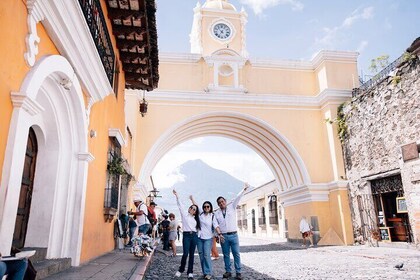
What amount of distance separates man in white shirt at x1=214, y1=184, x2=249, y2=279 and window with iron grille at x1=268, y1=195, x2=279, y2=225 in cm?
1827

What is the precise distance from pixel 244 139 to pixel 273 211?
821cm

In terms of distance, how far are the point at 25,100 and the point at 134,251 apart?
14.3 ft

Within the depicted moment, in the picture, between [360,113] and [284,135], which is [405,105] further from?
[284,135]

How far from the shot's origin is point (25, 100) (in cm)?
333

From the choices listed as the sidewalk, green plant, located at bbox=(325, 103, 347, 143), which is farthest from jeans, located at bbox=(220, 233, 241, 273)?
green plant, located at bbox=(325, 103, 347, 143)

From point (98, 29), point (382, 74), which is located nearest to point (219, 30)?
point (382, 74)

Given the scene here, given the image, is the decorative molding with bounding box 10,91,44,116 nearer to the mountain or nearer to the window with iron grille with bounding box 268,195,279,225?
the window with iron grille with bounding box 268,195,279,225

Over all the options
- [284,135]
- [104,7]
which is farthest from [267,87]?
[104,7]

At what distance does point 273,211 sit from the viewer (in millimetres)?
24547

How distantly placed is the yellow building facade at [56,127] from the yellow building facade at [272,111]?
27.5ft

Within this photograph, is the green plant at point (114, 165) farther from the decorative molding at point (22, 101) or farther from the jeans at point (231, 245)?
the decorative molding at point (22, 101)

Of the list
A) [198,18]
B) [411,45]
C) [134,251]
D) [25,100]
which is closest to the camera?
[25,100]

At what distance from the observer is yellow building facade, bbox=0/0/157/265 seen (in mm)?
3236

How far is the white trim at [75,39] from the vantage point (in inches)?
157
